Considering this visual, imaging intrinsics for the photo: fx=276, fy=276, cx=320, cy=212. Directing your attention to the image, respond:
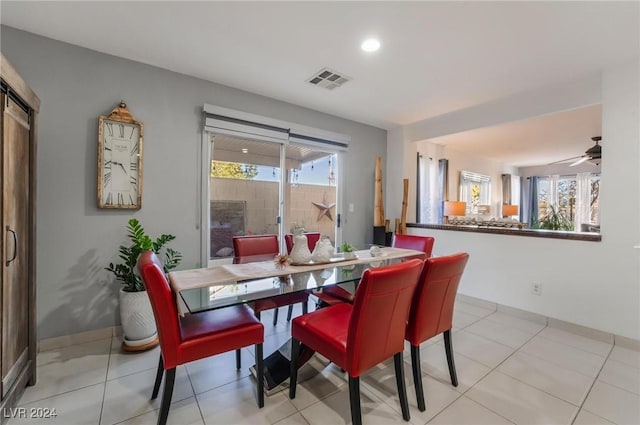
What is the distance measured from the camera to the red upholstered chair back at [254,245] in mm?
2604

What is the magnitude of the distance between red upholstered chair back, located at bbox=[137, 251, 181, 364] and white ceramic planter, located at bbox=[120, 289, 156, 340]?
99 centimetres

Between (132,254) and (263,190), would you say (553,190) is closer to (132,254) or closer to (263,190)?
(263,190)

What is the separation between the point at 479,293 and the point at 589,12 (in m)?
2.87

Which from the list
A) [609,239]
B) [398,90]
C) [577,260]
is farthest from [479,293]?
[398,90]

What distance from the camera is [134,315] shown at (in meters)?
2.22

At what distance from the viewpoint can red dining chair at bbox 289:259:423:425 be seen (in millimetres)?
1319

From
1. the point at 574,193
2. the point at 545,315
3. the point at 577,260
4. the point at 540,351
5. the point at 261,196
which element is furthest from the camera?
the point at 574,193

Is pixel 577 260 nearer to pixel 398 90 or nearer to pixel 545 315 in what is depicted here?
pixel 545 315

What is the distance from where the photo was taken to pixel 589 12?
1812 millimetres

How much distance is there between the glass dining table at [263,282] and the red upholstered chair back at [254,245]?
21cm

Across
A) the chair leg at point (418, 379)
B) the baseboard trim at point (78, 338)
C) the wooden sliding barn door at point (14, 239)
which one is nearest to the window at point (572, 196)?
the chair leg at point (418, 379)

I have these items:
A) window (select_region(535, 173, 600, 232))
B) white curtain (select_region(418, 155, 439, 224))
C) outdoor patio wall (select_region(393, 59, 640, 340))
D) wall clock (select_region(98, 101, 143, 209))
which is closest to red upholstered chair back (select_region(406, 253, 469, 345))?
outdoor patio wall (select_region(393, 59, 640, 340))

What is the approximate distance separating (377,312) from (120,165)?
250cm

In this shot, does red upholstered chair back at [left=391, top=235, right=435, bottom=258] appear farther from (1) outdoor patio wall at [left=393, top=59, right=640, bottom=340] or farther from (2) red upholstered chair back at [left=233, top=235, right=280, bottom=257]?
(2) red upholstered chair back at [left=233, top=235, right=280, bottom=257]
